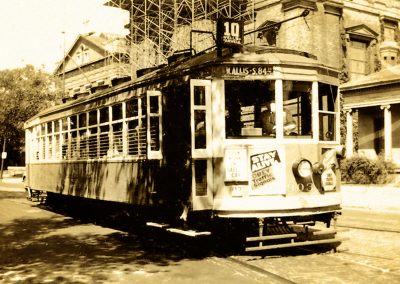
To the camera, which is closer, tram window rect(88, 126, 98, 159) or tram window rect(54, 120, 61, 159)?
tram window rect(88, 126, 98, 159)

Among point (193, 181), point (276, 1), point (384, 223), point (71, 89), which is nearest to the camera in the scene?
point (193, 181)

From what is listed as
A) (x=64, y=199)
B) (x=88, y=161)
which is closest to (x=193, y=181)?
(x=88, y=161)

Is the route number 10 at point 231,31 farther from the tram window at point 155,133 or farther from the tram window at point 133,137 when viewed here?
the tram window at point 133,137

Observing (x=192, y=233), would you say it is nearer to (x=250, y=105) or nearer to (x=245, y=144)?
(x=245, y=144)

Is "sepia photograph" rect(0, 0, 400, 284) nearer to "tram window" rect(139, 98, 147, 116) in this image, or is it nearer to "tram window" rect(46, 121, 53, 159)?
"tram window" rect(139, 98, 147, 116)

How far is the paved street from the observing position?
695 centimetres

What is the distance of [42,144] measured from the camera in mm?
17562

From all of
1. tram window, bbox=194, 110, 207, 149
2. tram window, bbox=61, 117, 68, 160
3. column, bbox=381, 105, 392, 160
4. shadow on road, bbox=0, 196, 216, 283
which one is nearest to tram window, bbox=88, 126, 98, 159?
shadow on road, bbox=0, 196, 216, 283

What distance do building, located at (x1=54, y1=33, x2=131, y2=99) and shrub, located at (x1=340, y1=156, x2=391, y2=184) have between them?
61.4 ft

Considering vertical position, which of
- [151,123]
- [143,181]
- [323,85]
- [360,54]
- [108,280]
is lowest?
[108,280]

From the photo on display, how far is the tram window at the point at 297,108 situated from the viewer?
8438 millimetres

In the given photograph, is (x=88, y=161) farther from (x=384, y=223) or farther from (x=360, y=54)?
(x=360, y=54)

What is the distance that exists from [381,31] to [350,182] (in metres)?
12.7

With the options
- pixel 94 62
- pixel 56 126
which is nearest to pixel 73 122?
pixel 56 126
